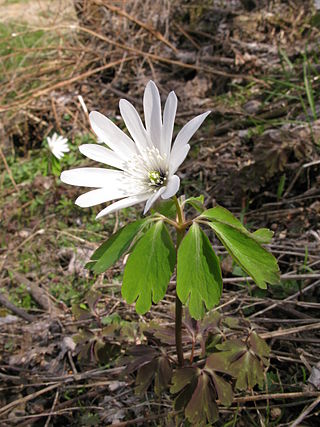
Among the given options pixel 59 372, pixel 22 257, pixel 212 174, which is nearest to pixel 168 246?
pixel 59 372

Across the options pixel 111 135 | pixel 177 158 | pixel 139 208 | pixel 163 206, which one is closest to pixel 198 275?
pixel 163 206

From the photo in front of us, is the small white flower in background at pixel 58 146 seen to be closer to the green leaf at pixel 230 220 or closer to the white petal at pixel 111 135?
the white petal at pixel 111 135

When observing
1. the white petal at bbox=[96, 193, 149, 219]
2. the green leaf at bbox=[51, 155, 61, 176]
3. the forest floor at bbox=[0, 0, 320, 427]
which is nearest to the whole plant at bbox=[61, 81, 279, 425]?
the white petal at bbox=[96, 193, 149, 219]

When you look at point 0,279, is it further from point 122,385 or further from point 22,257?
point 122,385

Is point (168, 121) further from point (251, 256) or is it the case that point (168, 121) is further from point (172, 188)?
point (251, 256)

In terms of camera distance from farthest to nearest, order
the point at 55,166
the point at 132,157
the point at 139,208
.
Answer: the point at 55,166 → the point at 139,208 → the point at 132,157

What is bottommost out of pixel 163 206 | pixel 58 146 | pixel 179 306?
pixel 179 306
